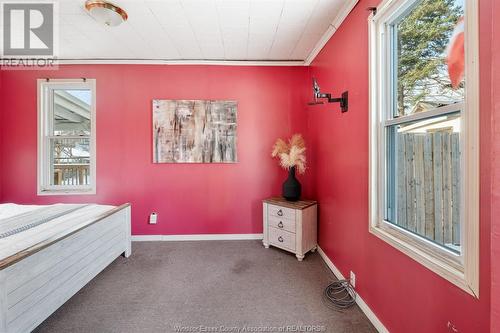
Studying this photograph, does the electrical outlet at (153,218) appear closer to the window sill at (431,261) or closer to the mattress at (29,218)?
the mattress at (29,218)

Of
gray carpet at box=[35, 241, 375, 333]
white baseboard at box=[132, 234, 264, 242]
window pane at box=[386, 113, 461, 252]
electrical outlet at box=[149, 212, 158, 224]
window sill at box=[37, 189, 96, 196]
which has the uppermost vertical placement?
window pane at box=[386, 113, 461, 252]

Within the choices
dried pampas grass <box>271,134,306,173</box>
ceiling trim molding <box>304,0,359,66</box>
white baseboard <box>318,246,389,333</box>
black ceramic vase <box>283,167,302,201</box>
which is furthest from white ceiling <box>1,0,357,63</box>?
white baseboard <box>318,246,389,333</box>

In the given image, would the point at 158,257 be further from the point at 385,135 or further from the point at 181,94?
the point at 385,135

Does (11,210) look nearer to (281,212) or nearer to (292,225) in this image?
(281,212)

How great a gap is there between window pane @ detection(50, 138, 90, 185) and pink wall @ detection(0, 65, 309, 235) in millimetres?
216

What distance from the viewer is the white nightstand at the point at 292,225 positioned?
2549 millimetres

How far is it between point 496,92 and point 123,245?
3120 millimetres

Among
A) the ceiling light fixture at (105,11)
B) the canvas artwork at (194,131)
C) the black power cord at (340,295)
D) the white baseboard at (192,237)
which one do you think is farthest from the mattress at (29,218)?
the black power cord at (340,295)

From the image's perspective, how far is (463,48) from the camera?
39.6 inches

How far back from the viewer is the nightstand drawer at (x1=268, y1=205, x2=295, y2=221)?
261cm

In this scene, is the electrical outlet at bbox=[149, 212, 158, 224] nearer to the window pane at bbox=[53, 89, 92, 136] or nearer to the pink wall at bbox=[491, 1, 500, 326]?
the window pane at bbox=[53, 89, 92, 136]

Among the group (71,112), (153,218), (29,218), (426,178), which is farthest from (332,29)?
(71,112)

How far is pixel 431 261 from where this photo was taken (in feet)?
3.66

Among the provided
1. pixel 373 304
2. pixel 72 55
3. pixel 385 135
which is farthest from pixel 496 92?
pixel 72 55
